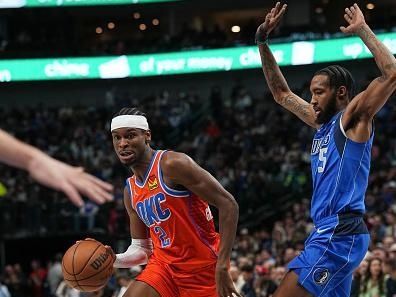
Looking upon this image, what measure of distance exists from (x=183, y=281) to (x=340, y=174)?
1.44m

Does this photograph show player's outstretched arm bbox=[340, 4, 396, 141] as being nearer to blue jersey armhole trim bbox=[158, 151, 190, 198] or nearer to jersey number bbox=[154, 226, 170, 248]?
blue jersey armhole trim bbox=[158, 151, 190, 198]

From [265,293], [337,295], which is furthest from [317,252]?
[265,293]

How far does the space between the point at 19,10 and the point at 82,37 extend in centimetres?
270

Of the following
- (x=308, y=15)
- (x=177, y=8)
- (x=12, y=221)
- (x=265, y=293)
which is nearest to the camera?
(x=265, y=293)

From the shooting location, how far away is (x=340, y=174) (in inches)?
227

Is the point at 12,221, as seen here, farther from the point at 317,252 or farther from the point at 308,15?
the point at 317,252

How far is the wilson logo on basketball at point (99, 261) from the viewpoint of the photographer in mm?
6312

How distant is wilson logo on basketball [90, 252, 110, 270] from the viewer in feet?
20.7

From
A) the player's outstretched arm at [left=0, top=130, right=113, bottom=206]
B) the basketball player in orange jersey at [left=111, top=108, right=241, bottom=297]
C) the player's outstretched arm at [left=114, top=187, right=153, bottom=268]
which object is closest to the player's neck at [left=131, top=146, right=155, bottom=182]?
the basketball player in orange jersey at [left=111, top=108, right=241, bottom=297]

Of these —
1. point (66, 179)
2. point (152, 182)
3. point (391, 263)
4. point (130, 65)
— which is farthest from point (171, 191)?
point (130, 65)

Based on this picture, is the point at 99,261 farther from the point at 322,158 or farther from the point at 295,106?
the point at 295,106

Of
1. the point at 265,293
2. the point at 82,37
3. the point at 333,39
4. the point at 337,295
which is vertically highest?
the point at 82,37

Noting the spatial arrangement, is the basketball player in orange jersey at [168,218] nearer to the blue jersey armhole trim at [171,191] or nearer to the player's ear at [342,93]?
the blue jersey armhole trim at [171,191]

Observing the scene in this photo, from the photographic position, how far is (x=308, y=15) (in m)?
28.2
